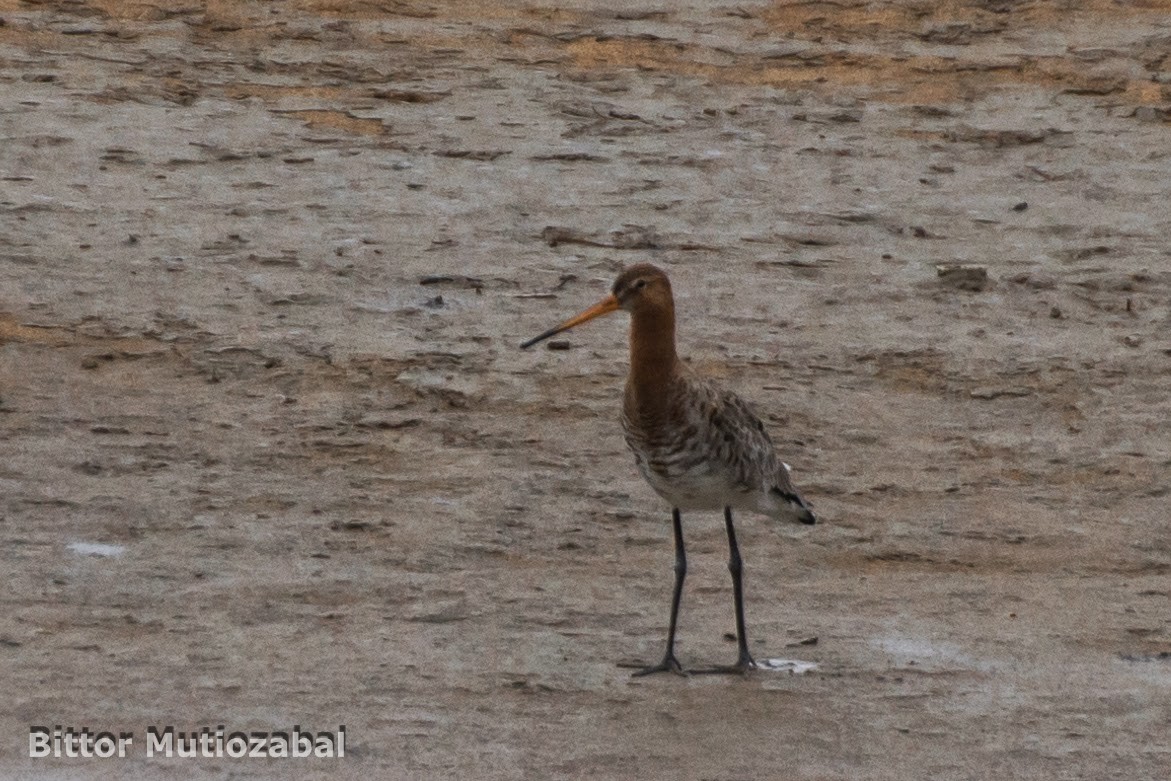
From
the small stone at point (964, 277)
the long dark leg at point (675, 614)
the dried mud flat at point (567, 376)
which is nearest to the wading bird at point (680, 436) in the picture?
the long dark leg at point (675, 614)

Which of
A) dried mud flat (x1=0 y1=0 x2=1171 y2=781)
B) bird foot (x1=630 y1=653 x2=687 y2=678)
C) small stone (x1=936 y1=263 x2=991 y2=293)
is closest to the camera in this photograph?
dried mud flat (x1=0 y1=0 x2=1171 y2=781)

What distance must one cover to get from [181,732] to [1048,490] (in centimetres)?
421

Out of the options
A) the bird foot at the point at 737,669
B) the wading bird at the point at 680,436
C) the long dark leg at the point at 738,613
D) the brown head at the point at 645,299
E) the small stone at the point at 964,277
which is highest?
the brown head at the point at 645,299

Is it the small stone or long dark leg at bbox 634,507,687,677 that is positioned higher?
the small stone

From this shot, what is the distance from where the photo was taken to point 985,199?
12.3 metres

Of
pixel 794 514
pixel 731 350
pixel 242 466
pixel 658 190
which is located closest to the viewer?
pixel 794 514

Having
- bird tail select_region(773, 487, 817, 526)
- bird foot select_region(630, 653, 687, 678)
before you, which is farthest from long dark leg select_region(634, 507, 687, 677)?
bird tail select_region(773, 487, 817, 526)

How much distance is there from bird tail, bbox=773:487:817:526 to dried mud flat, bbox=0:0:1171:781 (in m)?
0.37

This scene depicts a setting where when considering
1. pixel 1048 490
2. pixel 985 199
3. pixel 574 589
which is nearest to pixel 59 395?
pixel 574 589

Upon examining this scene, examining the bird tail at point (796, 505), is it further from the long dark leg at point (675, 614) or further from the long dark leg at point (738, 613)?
the long dark leg at point (675, 614)

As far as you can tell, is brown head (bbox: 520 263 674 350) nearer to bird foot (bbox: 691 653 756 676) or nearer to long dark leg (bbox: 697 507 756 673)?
long dark leg (bbox: 697 507 756 673)

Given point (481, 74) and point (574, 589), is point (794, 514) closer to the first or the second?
point (574, 589)

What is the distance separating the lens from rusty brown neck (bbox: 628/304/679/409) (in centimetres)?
752

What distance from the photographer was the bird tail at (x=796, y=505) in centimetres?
780
